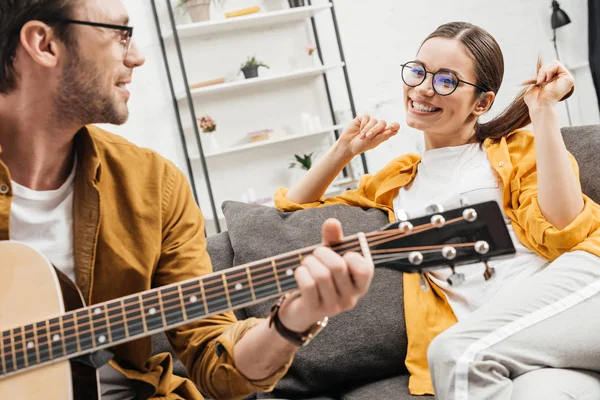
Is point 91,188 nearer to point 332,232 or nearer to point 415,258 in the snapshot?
point 332,232

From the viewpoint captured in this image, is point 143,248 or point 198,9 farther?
point 198,9

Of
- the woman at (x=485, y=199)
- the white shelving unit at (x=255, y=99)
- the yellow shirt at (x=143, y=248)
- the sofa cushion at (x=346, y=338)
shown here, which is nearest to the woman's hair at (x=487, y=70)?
the woman at (x=485, y=199)

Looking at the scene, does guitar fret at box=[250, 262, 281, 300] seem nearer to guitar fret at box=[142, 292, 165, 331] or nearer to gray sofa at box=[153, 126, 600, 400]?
guitar fret at box=[142, 292, 165, 331]

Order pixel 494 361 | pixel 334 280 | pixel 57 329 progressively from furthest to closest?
pixel 494 361 < pixel 57 329 < pixel 334 280

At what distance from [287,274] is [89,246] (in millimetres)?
406

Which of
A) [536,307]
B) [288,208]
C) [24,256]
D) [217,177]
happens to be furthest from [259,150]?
[24,256]

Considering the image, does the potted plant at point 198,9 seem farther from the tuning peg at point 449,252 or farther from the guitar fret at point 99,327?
the tuning peg at point 449,252

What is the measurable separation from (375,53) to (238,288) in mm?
3800

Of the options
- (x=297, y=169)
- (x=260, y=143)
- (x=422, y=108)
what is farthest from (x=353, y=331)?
(x=297, y=169)

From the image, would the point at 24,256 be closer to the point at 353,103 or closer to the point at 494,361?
the point at 494,361

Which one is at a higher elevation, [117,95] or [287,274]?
[117,95]

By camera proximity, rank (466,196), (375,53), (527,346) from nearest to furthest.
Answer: (527,346)
(466,196)
(375,53)

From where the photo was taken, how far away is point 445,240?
1051 mm

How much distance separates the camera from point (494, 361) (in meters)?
1.53
